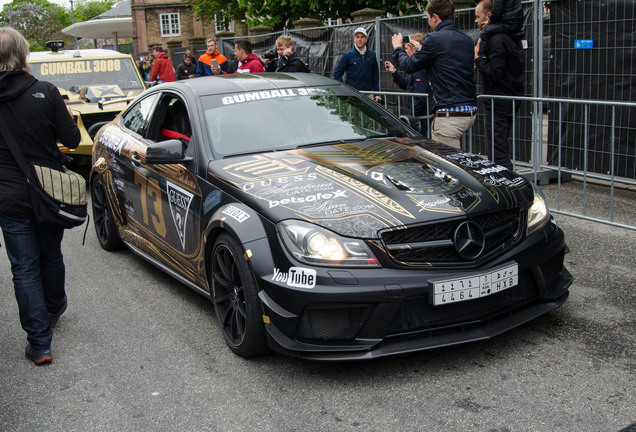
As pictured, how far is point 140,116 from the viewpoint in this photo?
6195 mm

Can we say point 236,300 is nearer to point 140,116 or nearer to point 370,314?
point 370,314

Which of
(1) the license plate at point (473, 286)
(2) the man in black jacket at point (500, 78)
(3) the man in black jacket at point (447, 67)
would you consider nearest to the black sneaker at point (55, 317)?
(1) the license plate at point (473, 286)

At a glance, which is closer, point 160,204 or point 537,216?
point 537,216

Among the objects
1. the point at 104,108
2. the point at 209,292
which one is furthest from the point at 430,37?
the point at 104,108

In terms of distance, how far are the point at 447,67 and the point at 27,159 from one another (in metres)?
3.89

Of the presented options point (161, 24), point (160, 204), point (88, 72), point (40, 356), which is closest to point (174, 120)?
point (160, 204)

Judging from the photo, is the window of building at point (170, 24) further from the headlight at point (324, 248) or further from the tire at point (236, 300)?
the headlight at point (324, 248)

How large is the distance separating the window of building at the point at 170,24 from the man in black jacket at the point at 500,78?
194ft

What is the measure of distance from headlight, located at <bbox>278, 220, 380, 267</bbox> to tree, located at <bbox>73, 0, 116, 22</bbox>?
12626 centimetres

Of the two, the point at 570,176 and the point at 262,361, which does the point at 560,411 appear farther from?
the point at 570,176

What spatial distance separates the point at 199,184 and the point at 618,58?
569 centimetres

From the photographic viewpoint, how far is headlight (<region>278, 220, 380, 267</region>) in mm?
3764

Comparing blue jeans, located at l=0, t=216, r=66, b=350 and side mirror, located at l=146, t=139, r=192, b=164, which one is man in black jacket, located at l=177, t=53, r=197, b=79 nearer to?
side mirror, located at l=146, t=139, r=192, b=164

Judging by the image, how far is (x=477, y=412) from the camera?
138 inches
